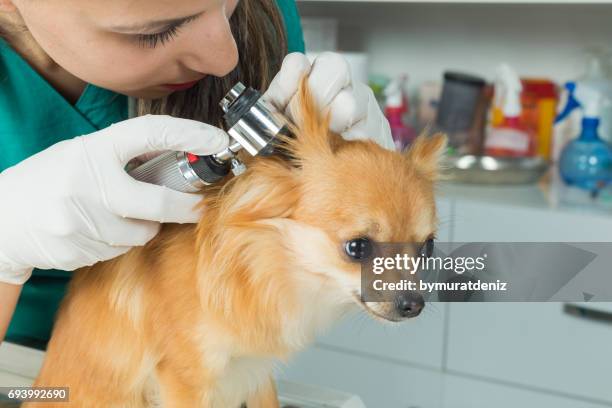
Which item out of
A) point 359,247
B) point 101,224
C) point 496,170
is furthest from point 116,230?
point 496,170

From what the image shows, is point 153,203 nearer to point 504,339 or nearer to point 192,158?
point 192,158

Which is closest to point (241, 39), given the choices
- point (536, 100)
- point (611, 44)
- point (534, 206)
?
point (534, 206)

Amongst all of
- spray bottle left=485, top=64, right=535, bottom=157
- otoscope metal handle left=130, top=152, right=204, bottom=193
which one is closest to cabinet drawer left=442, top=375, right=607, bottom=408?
otoscope metal handle left=130, top=152, right=204, bottom=193

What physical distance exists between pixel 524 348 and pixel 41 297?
103 cm

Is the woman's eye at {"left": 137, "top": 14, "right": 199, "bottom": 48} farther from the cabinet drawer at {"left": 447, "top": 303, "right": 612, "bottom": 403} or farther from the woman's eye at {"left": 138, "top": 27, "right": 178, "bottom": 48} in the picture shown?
the cabinet drawer at {"left": 447, "top": 303, "right": 612, "bottom": 403}

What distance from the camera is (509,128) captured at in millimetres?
1918

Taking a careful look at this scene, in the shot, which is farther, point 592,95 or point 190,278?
point 592,95

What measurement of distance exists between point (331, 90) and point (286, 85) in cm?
8

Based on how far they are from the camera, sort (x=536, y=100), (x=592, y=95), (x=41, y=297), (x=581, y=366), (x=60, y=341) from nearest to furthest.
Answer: (x=60, y=341)
(x=41, y=297)
(x=581, y=366)
(x=592, y=95)
(x=536, y=100)

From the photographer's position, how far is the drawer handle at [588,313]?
5.07 ft

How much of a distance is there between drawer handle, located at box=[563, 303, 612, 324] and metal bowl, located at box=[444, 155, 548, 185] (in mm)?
378

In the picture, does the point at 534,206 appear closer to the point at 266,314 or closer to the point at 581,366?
the point at 581,366

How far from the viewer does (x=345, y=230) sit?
0.66m

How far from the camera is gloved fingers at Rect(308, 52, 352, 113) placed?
82 centimetres
